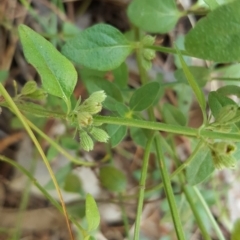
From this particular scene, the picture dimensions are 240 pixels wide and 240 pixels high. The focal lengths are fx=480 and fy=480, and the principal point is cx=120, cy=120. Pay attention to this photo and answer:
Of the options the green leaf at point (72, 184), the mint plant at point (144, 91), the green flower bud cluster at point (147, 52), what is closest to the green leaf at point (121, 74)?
the mint plant at point (144, 91)

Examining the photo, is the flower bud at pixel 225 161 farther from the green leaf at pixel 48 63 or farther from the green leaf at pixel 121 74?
the green leaf at pixel 121 74

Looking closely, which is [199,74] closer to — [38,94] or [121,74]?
[121,74]

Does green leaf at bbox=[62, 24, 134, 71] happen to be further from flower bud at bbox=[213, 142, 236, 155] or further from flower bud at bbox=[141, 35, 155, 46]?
flower bud at bbox=[213, 142, 236, 155]

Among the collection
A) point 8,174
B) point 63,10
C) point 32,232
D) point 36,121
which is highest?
point 63,10

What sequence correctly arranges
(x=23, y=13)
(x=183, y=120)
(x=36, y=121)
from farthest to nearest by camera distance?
(x=23, y=13) → (x=36, y=121) → (x=183, y=120)

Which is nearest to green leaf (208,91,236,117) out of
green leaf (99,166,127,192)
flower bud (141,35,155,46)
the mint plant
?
the mint plant

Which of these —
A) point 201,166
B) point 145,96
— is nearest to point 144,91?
point 145,96

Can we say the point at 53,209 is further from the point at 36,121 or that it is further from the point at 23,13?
the point at 23,13

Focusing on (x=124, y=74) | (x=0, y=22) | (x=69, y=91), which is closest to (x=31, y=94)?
(x=69, y=91)
